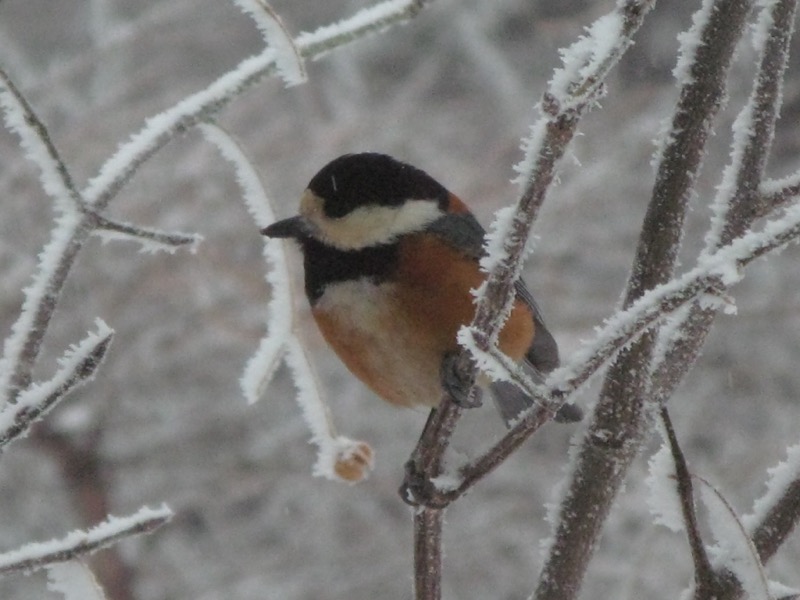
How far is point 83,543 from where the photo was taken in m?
0.66

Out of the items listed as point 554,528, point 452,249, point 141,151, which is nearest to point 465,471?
point 554,528

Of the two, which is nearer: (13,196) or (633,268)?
(633,268)

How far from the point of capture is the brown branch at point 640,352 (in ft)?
2.66

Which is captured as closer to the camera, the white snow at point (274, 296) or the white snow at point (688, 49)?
the white snow at point (688, 49)

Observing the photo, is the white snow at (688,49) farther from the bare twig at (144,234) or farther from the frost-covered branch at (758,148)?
the bare twig at (144,234)

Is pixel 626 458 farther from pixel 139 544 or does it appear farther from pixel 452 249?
pixel 139 544

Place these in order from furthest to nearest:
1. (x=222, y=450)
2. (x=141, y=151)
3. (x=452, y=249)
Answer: (x=222, y=450) < (x=452, y=249) < (x=141, y=151)

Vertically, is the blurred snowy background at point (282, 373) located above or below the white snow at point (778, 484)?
below

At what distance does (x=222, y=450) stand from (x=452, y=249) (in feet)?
9.49

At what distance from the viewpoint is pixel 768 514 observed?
80cm

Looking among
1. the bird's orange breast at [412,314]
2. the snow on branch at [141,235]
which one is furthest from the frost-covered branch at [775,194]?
the bird's orange breast at [412,314]

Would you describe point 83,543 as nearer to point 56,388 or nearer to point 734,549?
point 56,388

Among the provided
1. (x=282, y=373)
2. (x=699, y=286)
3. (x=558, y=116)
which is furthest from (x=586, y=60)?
(x=282, y=373)

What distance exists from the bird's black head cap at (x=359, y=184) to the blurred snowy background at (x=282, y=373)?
2.07 metres
